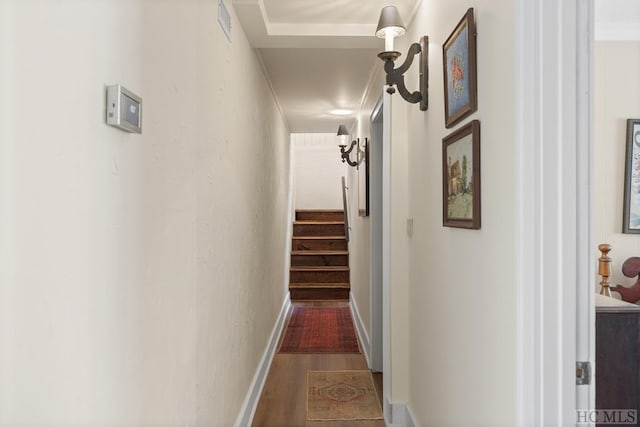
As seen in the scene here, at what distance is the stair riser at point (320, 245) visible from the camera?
22.2 ft

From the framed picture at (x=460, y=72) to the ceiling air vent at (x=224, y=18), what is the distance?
92 centimetres

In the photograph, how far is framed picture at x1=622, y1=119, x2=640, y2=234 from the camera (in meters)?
2.57

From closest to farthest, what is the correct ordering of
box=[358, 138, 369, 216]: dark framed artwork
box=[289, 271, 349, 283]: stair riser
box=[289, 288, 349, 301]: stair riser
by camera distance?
1. box=[358, 138, 369, 216]: dark framed artwork
2. box=[289, 288, 349, 301]: stair riser
3. box=[289, 271, 349, 283]: stair riser

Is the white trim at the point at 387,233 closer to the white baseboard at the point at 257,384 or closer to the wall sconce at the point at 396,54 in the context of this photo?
the wall sconce at the point at 396,54

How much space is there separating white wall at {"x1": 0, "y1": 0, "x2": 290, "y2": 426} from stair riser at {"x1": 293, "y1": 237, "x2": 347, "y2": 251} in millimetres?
4771

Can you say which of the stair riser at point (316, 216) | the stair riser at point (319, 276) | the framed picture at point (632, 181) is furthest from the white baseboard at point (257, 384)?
the stair riser at point (316, 216)

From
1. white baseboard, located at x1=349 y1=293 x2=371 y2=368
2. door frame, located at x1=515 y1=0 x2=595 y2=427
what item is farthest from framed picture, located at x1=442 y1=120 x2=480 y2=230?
white baseboard, located at x1=349 y1=293 x2=371 y2=368

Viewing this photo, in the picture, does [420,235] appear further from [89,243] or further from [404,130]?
[89,243]

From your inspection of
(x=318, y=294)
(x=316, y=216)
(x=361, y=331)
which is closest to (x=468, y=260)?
(x=361, y=331)

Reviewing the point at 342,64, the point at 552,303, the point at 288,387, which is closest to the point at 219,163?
the point at 552,303

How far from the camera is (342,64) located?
3.20m

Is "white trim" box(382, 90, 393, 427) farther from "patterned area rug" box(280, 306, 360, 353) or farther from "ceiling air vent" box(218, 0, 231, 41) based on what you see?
"patterned area rug" box(280, 306, 360, 353)

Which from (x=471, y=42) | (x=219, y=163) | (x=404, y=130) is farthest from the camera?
(x=404, y=130)

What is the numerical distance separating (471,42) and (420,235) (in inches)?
39.5
